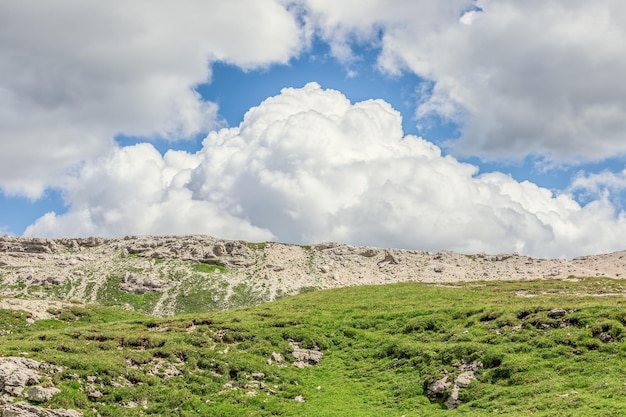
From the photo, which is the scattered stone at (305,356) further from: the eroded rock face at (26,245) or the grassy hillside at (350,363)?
the eroded rock face at (26,245)

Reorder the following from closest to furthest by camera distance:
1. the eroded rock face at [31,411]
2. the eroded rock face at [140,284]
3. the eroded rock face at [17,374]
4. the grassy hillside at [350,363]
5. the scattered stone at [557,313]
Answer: the eroded rock face at [31,411] → the eroded rock face at [17,374] → the grassy hillside at [350,363] → the scattered stone at [557,313] → the eroded rock face at [140,284]

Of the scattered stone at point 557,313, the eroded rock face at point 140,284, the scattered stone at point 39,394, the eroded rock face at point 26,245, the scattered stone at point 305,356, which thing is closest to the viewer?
the scattered stone at point 39,394

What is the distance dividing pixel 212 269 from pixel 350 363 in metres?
78.3

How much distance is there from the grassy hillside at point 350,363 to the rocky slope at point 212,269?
46.0 m

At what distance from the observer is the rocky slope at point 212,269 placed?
99.6 m

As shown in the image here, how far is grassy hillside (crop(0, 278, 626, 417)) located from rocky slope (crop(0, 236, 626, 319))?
46.0 meters

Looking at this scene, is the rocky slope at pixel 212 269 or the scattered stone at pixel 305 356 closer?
the scattered stone at pixel 305 356

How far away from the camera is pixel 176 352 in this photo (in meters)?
41.0

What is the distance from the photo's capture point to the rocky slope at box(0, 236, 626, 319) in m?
99.6

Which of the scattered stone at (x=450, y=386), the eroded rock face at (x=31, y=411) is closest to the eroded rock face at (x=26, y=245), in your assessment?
the eroded rock face at (x=31, y=411)

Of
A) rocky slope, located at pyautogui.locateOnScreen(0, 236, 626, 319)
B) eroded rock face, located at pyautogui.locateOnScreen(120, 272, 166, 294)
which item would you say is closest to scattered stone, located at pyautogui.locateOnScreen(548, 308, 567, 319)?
rocky slope, located at pyautogui.locateOnScreen(0, 236, 626, 319)

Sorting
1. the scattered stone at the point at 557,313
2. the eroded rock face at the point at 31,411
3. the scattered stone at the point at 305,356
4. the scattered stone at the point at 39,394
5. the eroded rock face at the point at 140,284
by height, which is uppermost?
the eroded rock face at the point at 140,284

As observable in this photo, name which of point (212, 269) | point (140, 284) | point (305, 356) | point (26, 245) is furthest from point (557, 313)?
point (26, 245)

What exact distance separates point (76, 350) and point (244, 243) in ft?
302
